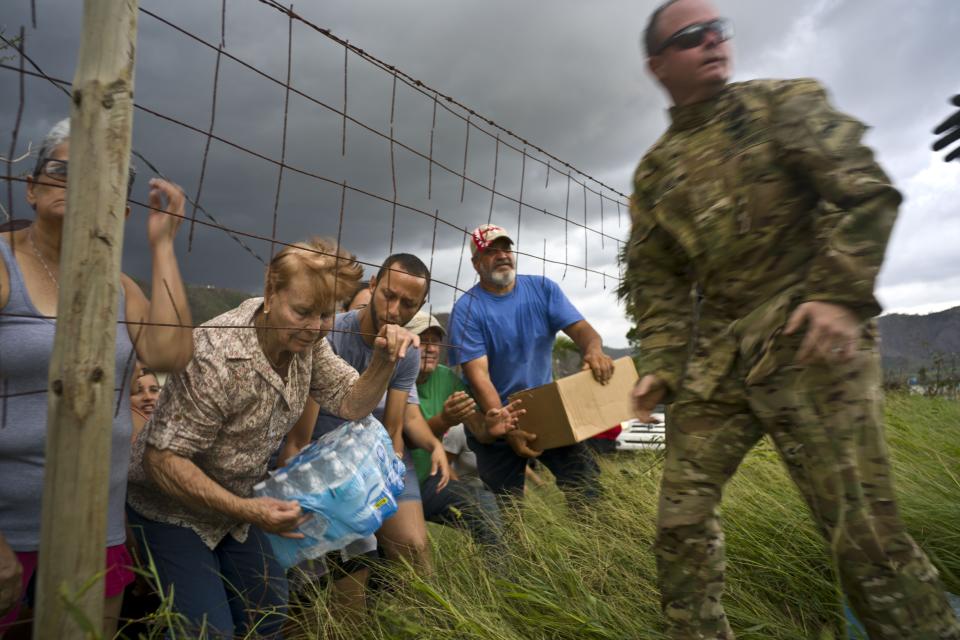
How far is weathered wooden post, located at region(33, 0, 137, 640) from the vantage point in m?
1.30

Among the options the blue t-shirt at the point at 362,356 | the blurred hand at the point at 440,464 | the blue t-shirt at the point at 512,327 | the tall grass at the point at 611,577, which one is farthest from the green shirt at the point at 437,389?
the tall grass at the point at 611,577

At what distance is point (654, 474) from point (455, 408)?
4.95 ft

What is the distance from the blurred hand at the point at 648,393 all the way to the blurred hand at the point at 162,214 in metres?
1.25

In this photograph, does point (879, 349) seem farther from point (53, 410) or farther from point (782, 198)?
point (53, 410)

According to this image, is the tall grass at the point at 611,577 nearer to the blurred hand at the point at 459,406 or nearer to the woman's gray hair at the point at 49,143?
the blurred hand at the point at 459,406

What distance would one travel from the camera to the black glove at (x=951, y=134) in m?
2.76

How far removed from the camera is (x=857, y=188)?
4.91 ft

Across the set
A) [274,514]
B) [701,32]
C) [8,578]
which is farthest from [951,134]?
[8,578]

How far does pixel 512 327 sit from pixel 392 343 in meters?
1.23

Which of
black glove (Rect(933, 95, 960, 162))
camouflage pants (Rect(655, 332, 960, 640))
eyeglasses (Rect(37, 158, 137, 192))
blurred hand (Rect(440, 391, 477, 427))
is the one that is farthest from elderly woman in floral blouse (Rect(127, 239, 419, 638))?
black glove (Rect(933, 95, 960, 162))

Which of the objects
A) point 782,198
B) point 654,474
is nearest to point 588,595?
point 782,198

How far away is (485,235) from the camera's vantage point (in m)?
3.66

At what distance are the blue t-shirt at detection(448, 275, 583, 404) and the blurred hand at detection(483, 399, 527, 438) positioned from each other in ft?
0.81

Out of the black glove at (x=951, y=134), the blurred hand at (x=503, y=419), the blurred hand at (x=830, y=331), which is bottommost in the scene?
the blurred hand at (x=503, y=419)
